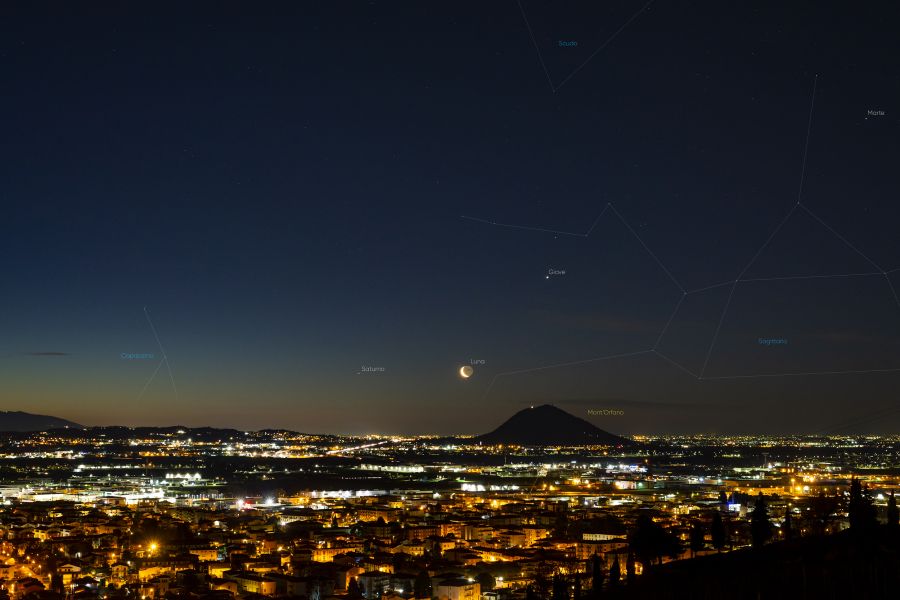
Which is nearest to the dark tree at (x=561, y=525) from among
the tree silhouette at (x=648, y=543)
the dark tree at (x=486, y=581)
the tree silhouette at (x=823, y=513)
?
the tree silhouette at (x=823, y=513)

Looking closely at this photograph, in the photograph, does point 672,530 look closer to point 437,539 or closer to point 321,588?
point 437,539

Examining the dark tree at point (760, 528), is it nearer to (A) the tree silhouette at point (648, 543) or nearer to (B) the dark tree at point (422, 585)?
(A) the tree silhouette at point (648, 543)

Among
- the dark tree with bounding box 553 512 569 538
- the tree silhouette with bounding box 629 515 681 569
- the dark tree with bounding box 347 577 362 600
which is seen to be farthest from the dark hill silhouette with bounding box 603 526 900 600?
the dark tree with bounding box 553 512 569 538

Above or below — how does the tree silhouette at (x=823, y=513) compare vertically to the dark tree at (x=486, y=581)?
above

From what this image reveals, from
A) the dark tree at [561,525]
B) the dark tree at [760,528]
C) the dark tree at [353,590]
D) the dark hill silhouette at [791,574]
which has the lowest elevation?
the dark tree at [353,590]

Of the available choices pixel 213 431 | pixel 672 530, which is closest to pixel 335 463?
pixel 213 431

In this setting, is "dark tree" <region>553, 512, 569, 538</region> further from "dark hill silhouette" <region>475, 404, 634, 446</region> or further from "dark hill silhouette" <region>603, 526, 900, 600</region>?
"dark hill silhouette" <region>475, 404, 634, 446</region>
